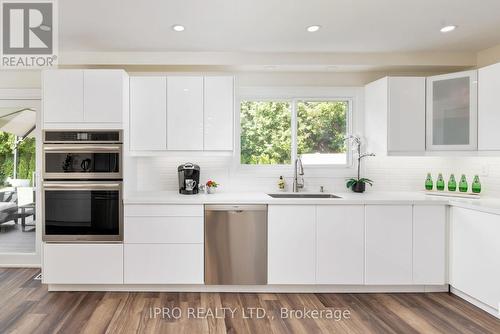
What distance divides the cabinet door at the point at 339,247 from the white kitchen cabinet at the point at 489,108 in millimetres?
1260

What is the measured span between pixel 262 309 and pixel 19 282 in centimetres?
248

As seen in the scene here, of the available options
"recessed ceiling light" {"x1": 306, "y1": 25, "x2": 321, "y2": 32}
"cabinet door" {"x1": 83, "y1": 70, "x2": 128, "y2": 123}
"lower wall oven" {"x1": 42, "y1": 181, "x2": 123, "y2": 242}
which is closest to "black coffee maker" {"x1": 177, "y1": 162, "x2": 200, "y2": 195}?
"lower wall oven" {"x1": 42, "y1": 181, "x2": 123, "y2": 242}

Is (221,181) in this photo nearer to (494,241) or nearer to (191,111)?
(191,111)

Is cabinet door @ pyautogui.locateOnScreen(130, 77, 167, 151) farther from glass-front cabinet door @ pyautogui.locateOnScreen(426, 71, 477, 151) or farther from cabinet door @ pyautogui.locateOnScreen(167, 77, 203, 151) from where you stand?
glass-front cabinet door @ pyautogui.locateOnScreen(426, 71, 477, 151)

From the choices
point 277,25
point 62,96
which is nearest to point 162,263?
point 62,96

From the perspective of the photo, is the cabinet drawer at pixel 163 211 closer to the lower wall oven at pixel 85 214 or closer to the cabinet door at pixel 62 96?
the lower wall oven at pixel 85 214

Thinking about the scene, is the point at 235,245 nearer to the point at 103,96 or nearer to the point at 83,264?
the point at 83,264

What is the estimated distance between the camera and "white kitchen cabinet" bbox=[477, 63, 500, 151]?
2.61m

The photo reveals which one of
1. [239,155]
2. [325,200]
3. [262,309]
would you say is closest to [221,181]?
[239,155]

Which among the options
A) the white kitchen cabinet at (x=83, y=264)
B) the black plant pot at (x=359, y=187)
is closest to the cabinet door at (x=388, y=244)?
the black plant pot at (x=359, y=187)

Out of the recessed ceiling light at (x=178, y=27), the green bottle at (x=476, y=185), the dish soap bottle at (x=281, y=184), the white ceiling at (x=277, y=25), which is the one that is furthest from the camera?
the dish soap bottle at (x=281, y=184)

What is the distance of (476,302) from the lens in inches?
102

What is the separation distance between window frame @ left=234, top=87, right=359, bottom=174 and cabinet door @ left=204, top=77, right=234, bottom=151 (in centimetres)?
37

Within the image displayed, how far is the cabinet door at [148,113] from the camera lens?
3.06 meters
